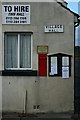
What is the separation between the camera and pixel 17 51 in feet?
43.5

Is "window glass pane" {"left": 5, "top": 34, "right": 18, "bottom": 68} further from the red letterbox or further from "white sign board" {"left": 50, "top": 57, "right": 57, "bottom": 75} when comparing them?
"white sign board" {"left": 50, "top": 57, "right": 57, "bottom": 75}

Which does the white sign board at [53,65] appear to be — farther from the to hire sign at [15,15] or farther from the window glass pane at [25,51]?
the to hire sign at [15,15]

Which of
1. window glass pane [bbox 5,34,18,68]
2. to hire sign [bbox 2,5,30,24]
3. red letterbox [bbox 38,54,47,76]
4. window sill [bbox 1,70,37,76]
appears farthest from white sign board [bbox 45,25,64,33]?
window sill [bbox 1,70,37,76]

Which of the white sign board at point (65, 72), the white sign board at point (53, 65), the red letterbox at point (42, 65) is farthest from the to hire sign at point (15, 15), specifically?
the white sign board at point (65, 72)

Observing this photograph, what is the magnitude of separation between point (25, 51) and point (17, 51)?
0.95ft

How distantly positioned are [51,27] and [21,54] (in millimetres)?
1488

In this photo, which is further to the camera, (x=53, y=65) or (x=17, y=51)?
(x=17, y=51)

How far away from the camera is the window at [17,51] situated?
520 inches

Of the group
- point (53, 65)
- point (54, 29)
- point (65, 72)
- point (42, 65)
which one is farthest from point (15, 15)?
point (65, 72)

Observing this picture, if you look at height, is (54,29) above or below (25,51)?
above

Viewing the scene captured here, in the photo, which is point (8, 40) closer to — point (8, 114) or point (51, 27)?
point (51, 27)

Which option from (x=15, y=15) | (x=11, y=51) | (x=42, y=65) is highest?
(x=15, y=15)

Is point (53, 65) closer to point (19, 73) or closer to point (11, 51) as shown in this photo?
point (19, 73)

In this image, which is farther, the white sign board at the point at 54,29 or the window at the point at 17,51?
the window at the point at 17,51
